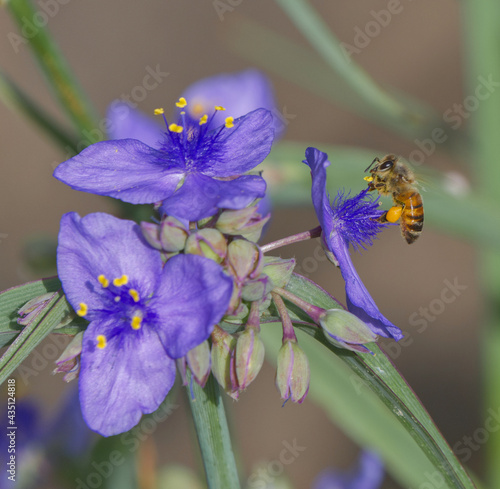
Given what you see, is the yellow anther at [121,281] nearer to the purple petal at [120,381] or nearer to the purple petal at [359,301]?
the purple petal at [120,381]

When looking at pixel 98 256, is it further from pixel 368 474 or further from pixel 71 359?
pixel 368 474

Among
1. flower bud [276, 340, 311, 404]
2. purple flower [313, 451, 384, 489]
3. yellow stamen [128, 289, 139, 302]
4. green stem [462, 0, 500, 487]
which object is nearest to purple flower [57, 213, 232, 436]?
yellow stamen [128, 289, 139, 302]

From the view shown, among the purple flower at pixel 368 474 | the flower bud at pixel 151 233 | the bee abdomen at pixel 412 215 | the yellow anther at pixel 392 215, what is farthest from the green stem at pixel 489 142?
the flower bud at pixel 151 233

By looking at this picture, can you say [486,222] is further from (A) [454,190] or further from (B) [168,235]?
(B) [168,235]

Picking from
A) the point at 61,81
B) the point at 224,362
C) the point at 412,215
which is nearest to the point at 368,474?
the point at 412,215

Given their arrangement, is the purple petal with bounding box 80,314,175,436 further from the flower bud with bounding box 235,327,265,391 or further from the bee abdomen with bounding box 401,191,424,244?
the bee abdomen with bounding box 401,191,424,244

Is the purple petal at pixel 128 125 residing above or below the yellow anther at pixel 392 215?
above
